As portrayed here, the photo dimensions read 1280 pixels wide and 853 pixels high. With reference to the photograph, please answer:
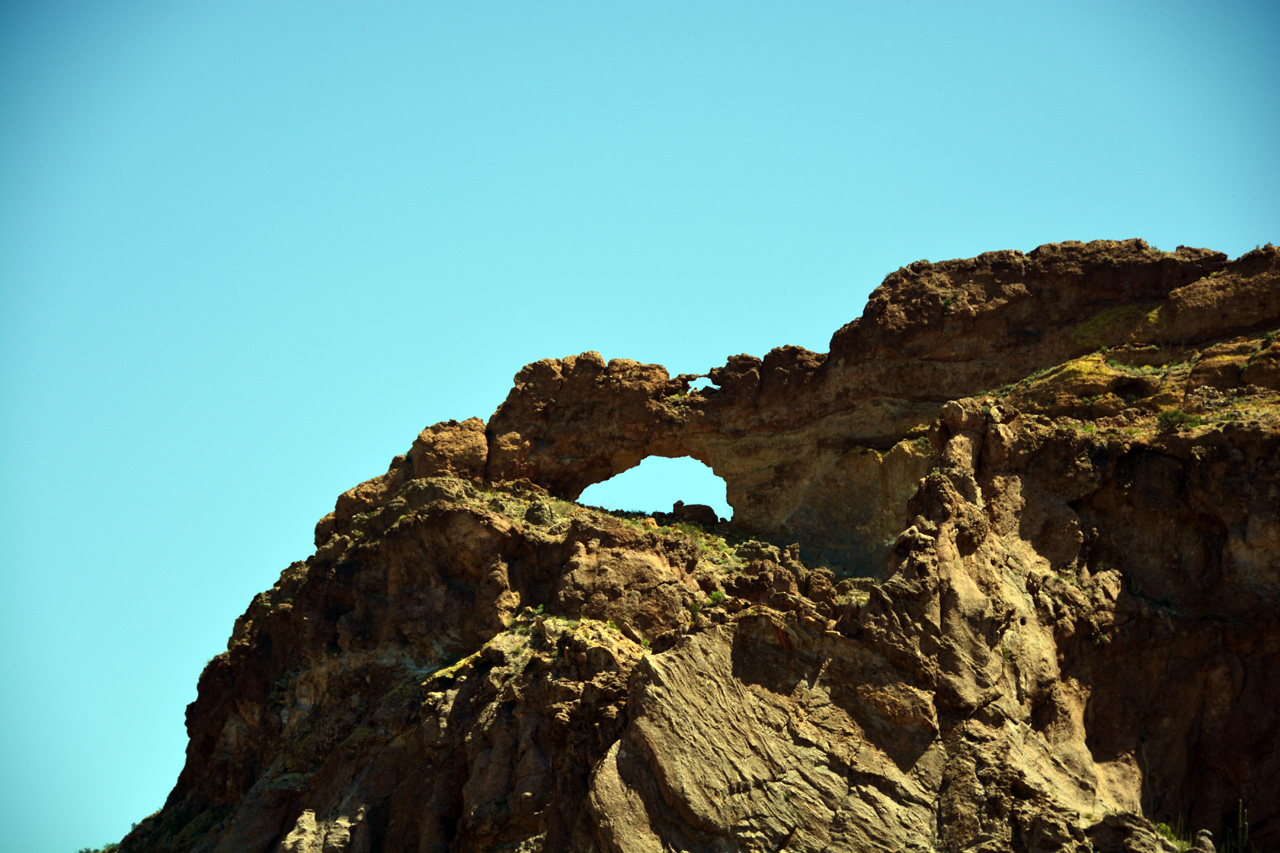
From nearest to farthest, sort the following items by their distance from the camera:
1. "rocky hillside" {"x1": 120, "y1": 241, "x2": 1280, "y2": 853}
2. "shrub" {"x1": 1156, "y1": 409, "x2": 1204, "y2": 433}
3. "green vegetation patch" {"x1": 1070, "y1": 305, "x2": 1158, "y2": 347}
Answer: "rocky hillside" {"x1": 120, "y1": 241, "x2": 1280, "y2": 853}
"shrub" {"x1": 1156, "y1": 409, "x2": 1204, "y2": 433}
"green vegetation patch" {"x1": 1070, "y1": 305, "x2": 1158, "y2": 347}

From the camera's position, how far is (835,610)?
94.5 feet

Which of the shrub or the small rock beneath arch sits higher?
the small rock beneath arch

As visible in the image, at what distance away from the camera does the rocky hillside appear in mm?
26062

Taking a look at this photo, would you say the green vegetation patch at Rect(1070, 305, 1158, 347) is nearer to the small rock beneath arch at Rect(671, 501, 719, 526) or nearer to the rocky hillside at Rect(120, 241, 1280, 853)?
the rocky hillside at Rect(120, 241, 1280, 853)

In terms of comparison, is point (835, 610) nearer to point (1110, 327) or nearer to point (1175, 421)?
point (1175, 421)

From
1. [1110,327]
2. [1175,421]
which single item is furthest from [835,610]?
[1110,327]

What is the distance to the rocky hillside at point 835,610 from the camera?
26.1 m

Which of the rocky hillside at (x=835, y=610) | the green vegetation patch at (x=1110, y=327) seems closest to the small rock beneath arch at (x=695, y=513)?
the rocky hillside at (x=835, y=610)

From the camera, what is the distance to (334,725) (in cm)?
3747

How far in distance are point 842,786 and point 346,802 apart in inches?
515

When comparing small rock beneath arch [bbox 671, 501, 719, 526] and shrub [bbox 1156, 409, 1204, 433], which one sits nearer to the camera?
shrub [bbox 1156, 409, 1204, 433]

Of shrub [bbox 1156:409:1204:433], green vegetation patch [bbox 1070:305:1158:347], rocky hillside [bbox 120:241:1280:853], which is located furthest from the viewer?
green vegetation patch [bbox 1070:305:1158:347]

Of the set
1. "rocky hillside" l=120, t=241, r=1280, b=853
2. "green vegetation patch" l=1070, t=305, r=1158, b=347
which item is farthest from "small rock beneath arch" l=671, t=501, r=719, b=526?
"green vegetation patch" l=1070, t=305, r=1158, b=347

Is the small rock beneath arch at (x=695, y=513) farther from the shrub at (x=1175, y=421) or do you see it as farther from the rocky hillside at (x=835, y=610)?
the shrub at (x=1175, y=421)
